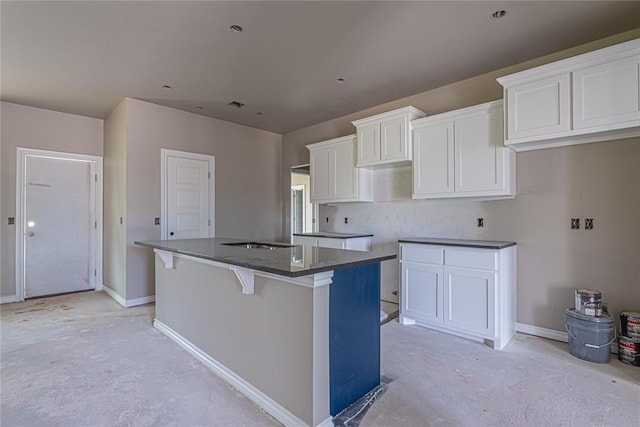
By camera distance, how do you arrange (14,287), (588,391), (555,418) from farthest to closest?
(14,287), (588,391), (555,418)

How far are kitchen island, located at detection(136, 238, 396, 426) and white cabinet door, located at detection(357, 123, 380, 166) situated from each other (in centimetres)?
214

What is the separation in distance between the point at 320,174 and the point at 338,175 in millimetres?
379

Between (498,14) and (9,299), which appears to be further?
(9,299)

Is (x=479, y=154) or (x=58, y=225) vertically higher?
(x=479, y=154)

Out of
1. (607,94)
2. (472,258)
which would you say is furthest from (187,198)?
(607,94)

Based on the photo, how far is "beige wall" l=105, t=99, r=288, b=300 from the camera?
412cm

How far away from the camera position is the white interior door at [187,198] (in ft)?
14.7

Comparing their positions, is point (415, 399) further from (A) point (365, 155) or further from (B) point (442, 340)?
(A) point (365, 155)

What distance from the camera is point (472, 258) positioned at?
290 centimetres

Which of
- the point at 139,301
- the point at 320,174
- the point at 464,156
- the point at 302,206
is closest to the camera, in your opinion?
the point at 464,156

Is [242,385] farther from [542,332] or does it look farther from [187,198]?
[187,198]

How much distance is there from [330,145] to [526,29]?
2607mm

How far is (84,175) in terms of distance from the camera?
194 inches

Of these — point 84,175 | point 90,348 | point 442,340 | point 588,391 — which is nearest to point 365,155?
point 442,340
